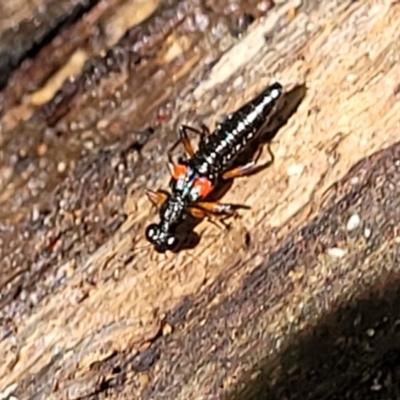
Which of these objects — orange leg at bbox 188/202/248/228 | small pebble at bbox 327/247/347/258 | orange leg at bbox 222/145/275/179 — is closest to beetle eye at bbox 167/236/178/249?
orange leg at bbox 188/202/248/228

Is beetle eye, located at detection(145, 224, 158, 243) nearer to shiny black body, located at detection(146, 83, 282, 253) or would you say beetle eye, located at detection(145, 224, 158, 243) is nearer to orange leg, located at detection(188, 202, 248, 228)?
shiny black body, located at detection(146, 83, 282, 253)

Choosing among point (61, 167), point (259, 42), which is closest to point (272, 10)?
point (259, 42)

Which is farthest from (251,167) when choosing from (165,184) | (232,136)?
(165,184)

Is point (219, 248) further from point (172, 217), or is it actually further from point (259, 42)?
point (259, 42)

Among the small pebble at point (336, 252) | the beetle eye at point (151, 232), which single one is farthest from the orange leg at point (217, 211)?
the small pebble at point (336, 252)

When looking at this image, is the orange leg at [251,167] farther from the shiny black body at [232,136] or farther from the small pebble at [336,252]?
the small pebble at [336,252]
